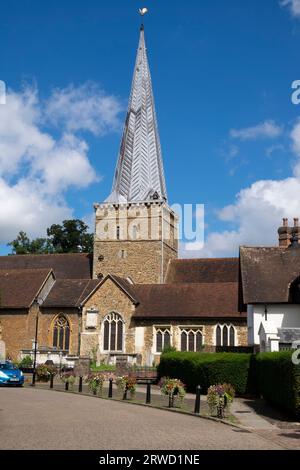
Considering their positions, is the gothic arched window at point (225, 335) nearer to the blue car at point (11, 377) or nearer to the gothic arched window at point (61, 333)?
the gothic arched window at point (61, 333)

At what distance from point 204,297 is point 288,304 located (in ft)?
Result: 43.7

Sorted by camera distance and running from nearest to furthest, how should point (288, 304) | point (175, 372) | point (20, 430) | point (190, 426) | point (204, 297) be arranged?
point (20, 430)
point (190, 426)
point (175, 372)
point (288, 304)
point (204, 297)

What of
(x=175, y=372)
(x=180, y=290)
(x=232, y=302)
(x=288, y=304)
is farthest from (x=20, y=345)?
(x=288, y=304)

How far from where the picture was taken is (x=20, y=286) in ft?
156

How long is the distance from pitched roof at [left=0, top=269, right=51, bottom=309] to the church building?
0.31 feet

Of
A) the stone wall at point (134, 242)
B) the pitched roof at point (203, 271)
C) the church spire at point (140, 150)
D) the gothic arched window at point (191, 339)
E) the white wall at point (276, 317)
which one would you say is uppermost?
the church spire at point (140, 150)

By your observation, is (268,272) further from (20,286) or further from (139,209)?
(139,209)

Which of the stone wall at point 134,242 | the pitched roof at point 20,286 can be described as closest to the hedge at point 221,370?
the pitched roof at point 20,286

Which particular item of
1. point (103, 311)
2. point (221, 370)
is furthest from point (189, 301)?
point (221, 370)

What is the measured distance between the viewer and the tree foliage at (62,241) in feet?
239

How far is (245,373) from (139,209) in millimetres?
32942

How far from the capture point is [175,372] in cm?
2759

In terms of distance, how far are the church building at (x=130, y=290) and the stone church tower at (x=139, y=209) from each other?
3.8 inches
